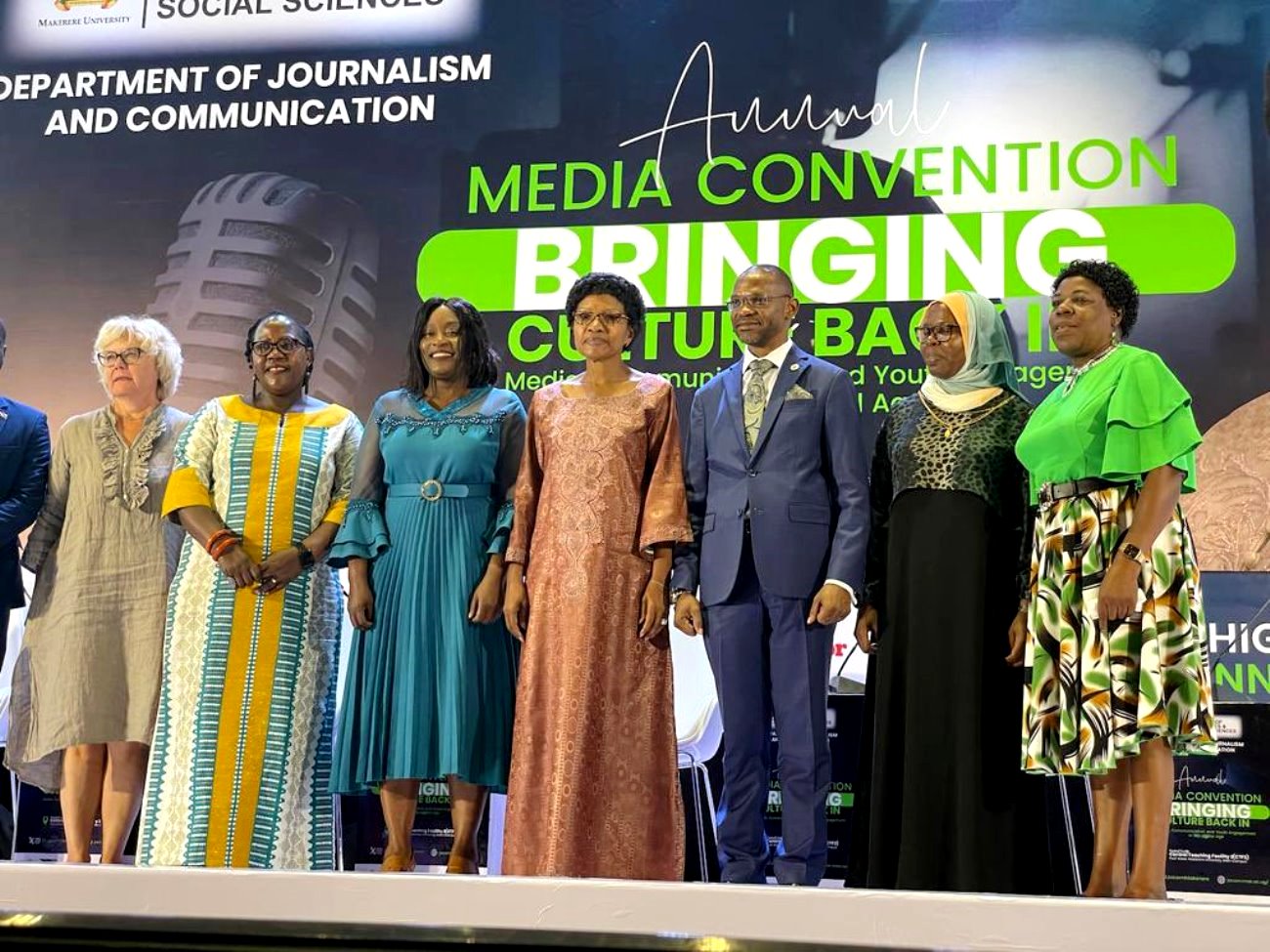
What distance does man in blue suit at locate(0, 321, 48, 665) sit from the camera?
427 centimetres

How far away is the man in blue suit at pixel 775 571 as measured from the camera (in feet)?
11.8

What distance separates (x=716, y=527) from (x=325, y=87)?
9.49 ft

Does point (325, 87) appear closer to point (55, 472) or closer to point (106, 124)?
point (106, 124)

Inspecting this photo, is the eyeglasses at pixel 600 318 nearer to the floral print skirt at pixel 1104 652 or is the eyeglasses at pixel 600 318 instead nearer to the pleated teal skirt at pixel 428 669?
the pleated teal skirt at pixel 428 669

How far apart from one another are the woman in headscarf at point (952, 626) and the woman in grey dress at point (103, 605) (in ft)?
6.61

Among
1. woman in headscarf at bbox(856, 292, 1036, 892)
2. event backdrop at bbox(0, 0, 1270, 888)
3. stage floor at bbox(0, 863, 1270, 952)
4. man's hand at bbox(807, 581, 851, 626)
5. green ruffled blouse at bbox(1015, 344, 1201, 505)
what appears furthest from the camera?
event backdrop at bbox(0, 0, 1270, 888)

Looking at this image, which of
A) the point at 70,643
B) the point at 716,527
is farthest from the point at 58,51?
the point at 716,527

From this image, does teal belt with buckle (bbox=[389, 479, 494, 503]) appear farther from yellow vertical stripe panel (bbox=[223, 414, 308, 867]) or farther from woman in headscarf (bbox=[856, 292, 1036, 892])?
woman in headscarf (bbox=[856, 292, 1036, 892])

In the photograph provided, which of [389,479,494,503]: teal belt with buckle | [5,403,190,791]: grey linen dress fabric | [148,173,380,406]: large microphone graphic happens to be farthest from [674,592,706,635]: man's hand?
[148,173,380,406]: large microphone graphic

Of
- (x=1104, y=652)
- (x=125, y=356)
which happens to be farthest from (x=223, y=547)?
(x=1104, y=652)

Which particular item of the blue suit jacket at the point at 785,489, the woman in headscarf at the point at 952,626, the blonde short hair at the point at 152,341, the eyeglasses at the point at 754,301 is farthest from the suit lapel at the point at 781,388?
the blonde short hair at the point at 152,341

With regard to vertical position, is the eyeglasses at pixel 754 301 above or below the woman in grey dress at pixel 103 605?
above

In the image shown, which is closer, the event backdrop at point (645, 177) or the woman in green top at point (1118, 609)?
the woman in green top at point (1118, 609)

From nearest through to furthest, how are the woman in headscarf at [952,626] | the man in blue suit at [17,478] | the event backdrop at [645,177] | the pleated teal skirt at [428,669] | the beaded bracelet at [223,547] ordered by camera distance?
the woman in headscarf at [952,626] → the pleated teal skirt at [428,669] → the beaded bracelet at [223,547] → the man in blue suit at [17,478] → the event backdrop at [645,177]
